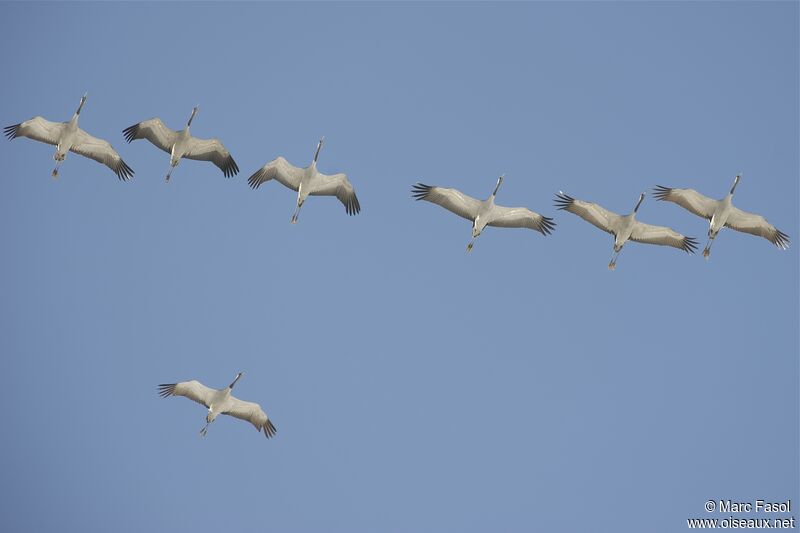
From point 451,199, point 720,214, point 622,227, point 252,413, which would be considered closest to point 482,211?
point 451,199

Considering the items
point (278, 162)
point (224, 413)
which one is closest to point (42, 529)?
point (224, 413)

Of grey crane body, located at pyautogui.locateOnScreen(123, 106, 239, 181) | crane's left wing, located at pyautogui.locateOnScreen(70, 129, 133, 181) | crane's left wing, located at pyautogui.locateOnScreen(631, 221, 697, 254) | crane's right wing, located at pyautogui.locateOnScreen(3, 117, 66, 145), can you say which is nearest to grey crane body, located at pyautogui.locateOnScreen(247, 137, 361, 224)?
grey crane body, located at pyautogui.locateOnScreen(123, 106, 239, 181)

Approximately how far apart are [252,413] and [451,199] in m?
10.9

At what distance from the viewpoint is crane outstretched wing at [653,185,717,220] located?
3366cm

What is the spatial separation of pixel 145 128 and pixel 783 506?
25.5 meters

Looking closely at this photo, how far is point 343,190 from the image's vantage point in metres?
33.8

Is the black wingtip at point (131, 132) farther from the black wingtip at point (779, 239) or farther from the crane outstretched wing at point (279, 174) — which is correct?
the black wingtip at point (779, 239)

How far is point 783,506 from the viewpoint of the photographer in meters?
33.6

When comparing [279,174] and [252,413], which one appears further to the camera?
[252,413]

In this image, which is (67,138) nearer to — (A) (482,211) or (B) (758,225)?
(A) (482,211)

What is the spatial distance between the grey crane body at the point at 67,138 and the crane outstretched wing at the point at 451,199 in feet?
37.1

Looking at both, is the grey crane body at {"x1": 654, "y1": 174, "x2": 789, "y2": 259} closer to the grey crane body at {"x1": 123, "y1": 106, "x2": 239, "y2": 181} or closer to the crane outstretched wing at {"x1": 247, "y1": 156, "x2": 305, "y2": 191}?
the crane outstretched wing at {"x1": 247, "y1": 156, "x2": 305, "y2": 191}

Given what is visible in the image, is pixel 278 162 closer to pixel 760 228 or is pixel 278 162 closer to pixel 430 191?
pixel 430 191

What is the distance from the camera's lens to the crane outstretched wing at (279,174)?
33531mm
